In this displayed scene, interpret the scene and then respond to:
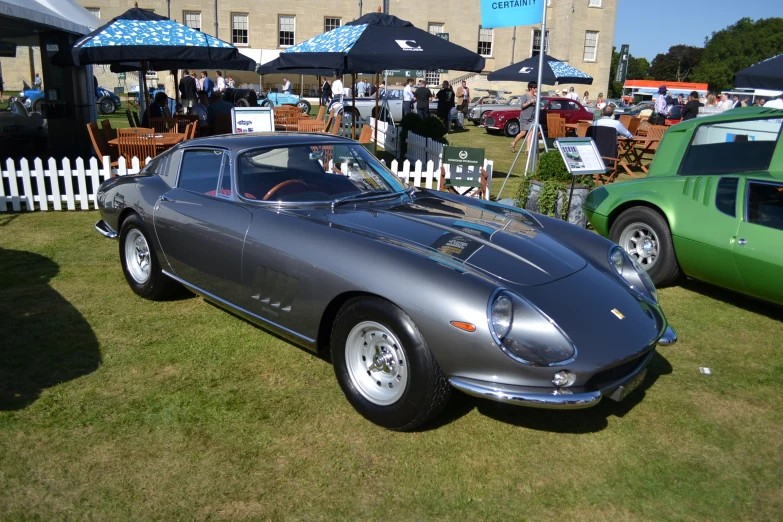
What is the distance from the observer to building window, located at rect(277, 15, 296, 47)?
47375 mm

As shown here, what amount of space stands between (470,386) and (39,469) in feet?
7.09

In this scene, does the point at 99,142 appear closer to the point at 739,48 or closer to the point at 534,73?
the point at 534,73

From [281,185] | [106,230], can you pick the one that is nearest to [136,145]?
[106,230]

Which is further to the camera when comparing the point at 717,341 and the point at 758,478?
the point at 717,341

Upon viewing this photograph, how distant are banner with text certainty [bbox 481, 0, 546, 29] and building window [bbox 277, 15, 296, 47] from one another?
4200 centimetres

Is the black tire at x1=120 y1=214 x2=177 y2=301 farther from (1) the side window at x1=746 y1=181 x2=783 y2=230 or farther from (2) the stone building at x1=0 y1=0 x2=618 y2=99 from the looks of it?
(2) the stone building at x1=0 y1=0 x2=618 y2=99

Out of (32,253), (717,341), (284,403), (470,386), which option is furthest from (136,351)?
(717,341)

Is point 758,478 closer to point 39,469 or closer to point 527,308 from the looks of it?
point 527,308

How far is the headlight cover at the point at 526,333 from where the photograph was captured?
2.97m

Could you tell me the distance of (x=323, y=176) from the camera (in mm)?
4551

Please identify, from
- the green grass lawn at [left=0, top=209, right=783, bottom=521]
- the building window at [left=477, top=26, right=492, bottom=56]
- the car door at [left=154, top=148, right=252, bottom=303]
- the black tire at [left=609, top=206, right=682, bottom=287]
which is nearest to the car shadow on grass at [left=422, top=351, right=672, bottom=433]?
the green grass lawn at [left=0, top=209, right=783, bottom=521]

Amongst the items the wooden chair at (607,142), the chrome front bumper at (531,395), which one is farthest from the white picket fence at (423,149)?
the chrome front bumper at (531,395)

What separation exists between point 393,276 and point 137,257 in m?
3.10

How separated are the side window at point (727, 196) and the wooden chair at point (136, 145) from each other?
24.9ft
